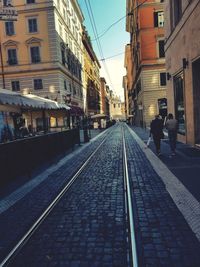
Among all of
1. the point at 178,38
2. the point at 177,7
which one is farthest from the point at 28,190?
the point at 177,7

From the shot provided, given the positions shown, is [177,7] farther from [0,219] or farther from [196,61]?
[0,219]

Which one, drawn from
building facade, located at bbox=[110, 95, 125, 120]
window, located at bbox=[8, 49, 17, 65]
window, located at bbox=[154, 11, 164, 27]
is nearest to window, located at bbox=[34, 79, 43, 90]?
window, located at bbox=[8, 49, 17, 65]

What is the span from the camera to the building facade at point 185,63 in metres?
12.2

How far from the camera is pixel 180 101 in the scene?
16.1 m

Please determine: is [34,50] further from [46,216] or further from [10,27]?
[46,216]

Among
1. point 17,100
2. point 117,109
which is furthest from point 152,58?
point 117,109

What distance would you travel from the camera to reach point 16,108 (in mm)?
15789

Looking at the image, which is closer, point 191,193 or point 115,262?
point 115,262

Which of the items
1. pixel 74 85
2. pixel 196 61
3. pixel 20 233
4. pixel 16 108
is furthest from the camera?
pixel 74 85

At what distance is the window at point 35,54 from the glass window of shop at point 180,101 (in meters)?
21.9

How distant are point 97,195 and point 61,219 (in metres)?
1.58

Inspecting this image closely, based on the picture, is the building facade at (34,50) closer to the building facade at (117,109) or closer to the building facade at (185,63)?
the building facade at (185,63)

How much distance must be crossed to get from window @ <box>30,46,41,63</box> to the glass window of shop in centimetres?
2193

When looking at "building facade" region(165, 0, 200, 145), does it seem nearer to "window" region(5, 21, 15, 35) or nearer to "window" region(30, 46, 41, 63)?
"window" region(30, 46, 41, 63)
